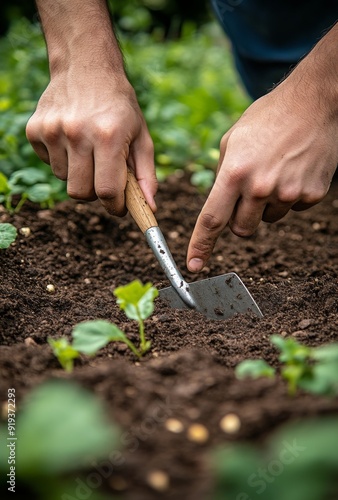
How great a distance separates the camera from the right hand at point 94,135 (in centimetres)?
186

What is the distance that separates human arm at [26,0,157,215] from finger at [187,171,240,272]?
21 cm

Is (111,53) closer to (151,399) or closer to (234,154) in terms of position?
(234,154)

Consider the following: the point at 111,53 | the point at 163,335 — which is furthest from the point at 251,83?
the point at 163,335

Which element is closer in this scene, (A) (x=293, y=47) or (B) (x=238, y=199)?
(B) (x=238, y=199)

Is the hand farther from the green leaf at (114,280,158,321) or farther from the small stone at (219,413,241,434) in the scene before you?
the small stone at (219,413,241,434)

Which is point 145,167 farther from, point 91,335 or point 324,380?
point 324,380

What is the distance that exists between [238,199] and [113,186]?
0.38m

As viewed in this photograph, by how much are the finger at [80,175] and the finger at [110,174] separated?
0.20 ft

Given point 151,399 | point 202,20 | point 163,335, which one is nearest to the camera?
point 151,399

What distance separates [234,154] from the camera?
1799 millimetres

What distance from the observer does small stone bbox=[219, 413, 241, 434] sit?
106 cm

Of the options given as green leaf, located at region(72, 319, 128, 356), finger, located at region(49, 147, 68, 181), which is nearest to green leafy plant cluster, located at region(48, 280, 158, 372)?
green leaf, located at region(72, 319, 128, 356)

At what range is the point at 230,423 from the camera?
1.07 metres
